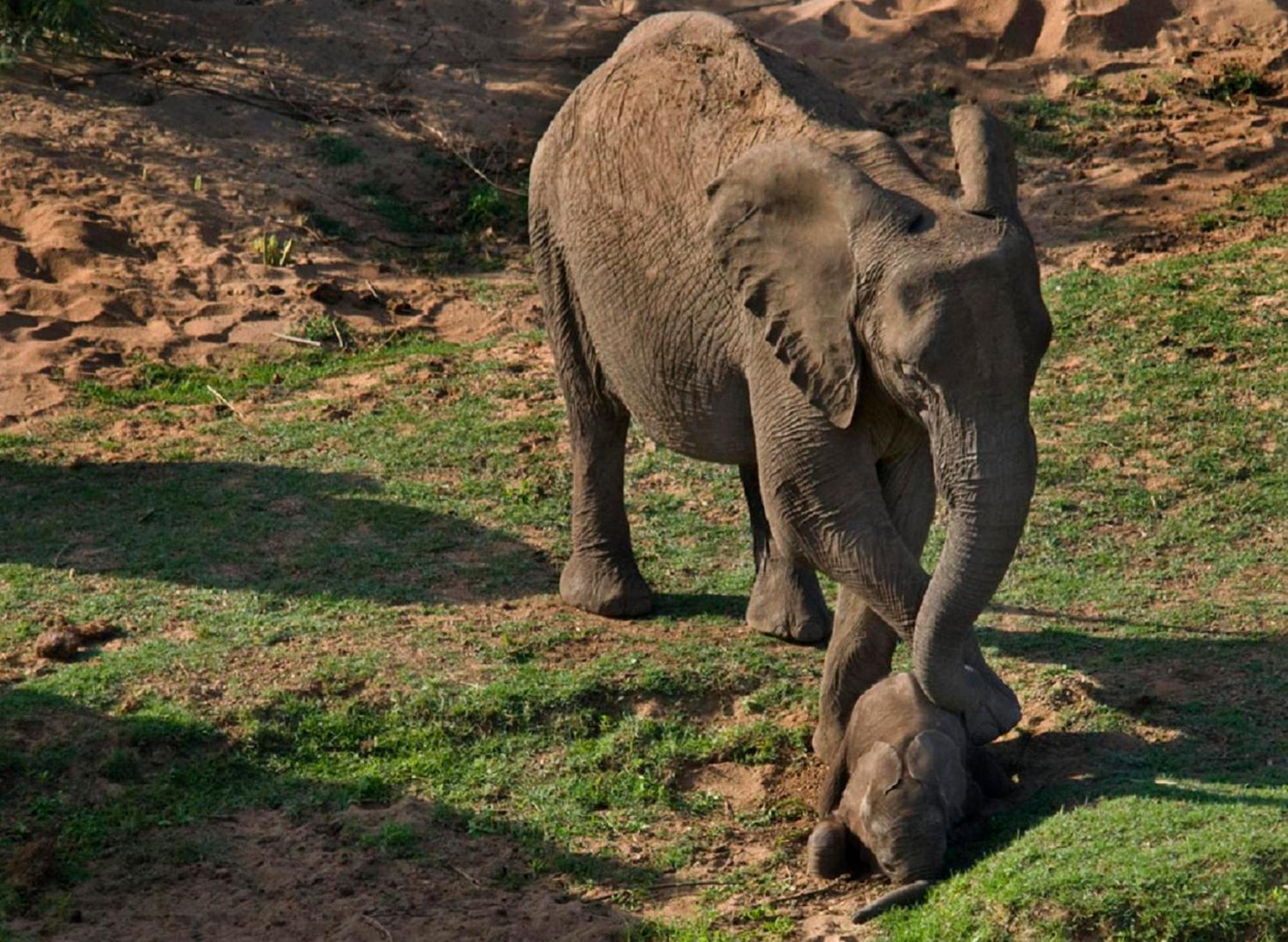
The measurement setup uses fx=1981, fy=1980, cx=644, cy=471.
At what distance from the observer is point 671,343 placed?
299 inches

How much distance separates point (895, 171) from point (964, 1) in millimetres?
9853

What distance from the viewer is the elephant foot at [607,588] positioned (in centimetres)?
878

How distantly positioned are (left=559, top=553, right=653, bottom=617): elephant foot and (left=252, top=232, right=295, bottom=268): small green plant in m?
4.83

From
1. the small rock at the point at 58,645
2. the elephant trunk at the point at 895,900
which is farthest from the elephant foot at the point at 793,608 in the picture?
the small rock at the point at 58,645

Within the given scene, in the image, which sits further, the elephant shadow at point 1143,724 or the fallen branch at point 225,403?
the fallen branch at point 225,403

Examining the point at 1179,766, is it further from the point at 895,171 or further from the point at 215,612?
the point at 215,612

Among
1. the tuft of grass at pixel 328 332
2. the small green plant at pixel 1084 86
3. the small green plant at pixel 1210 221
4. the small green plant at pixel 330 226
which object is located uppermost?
the small green plant at pixel 1084 86

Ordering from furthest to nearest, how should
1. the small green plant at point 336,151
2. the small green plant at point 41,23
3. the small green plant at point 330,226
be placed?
the small green plant at point 336,151, the small green plant at point 41,23, the small green plant at point 330,226

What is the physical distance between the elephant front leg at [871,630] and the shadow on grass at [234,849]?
3.08ft

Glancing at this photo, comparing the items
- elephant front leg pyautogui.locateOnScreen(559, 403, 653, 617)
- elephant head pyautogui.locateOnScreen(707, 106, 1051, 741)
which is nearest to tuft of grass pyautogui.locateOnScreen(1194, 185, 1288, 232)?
elephant front leg pyautogui.locateOnScreen(559, 403, 653, 617)

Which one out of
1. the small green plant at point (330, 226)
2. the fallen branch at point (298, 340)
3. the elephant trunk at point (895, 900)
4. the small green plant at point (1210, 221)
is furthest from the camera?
the small green plant at point (330, 226)

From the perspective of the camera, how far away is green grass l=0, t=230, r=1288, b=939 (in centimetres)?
656

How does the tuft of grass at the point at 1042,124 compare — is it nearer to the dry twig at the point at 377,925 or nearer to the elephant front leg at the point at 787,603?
the elephant front leg at the point at 787,603

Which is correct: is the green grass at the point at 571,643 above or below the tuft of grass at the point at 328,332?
below
